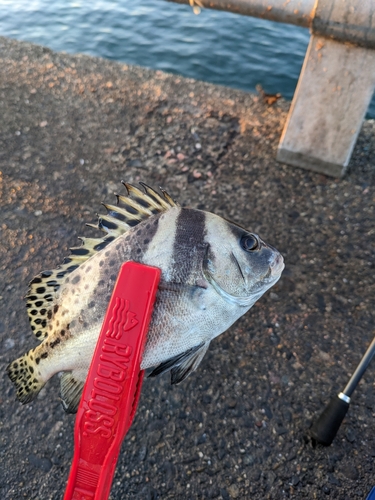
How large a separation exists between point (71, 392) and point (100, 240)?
0.70m

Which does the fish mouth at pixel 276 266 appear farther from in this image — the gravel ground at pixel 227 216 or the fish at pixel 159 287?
the gravel ground at pixel 227 216

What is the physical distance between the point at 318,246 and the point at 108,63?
3740mm

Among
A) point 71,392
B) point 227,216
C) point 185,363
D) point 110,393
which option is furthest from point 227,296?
point 227,216

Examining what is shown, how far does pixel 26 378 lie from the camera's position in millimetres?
1817

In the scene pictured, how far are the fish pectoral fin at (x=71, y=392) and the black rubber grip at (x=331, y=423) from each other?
1.42 meters

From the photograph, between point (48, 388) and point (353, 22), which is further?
point (353, 22)

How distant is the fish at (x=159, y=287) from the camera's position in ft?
5.40

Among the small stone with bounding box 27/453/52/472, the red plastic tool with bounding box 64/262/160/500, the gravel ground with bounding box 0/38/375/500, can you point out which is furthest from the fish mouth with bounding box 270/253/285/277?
the small stone with bounding box 27/453/52/472

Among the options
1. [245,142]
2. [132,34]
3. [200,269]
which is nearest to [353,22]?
[245,142]

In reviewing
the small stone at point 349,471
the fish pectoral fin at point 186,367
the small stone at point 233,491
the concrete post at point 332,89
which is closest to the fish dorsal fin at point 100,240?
the fish pectoral fin at point 186,367

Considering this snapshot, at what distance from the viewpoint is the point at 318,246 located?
3365mm

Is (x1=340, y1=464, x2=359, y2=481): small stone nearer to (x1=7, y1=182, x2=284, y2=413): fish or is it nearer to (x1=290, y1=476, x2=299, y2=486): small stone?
(x1=290, y1=476, x2=299, y2=486): small stone

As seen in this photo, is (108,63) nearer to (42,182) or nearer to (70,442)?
(42,182)

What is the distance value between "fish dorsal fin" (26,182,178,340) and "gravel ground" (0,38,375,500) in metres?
0.91
